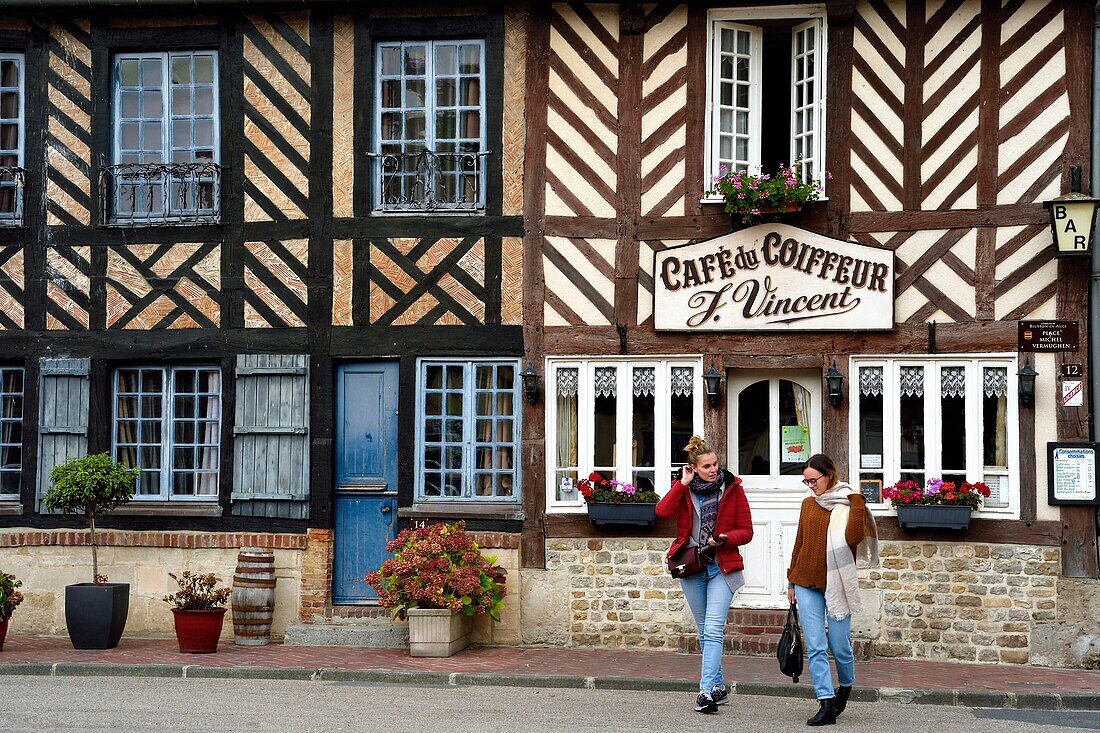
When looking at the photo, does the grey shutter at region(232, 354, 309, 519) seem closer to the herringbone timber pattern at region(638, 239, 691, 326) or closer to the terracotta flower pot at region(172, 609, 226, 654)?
the terracotta flower pot at region(172, 609, 226, 654)

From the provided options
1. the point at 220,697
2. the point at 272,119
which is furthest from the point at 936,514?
the point at 272,119

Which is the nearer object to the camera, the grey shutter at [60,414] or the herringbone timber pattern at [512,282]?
the herringbone timber pattern at [512,282]

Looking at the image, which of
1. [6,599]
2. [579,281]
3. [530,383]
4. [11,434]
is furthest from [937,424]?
[11,434]

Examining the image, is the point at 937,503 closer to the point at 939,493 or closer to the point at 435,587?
the point at 939,493

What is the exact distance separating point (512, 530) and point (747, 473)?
2.12 m

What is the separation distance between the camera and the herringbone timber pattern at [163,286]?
1247cm

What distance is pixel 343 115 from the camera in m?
12.3

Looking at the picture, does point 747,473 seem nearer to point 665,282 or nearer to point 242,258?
point 665,282

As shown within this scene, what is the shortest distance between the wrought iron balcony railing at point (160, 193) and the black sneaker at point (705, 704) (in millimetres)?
6451

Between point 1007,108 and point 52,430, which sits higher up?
point 1007,108

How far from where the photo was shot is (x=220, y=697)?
369 inches

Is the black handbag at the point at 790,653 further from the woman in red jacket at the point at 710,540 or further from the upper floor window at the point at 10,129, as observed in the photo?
the upper floor window at the point at 10,129

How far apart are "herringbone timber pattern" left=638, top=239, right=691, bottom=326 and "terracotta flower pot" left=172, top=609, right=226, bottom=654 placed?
4343 mm

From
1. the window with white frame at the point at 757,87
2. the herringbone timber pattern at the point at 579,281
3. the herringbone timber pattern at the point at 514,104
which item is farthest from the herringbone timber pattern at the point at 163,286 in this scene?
the window with white frame at the point at 757,87
